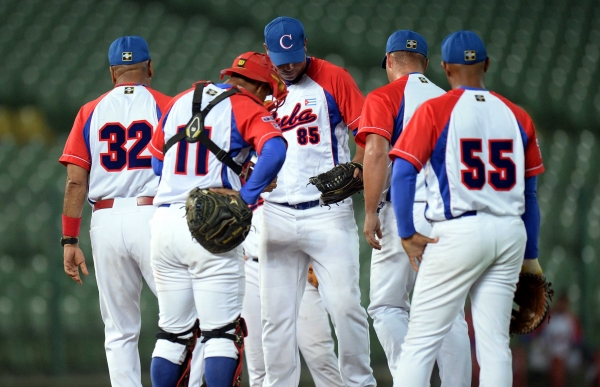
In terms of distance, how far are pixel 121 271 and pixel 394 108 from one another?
5.13 feet

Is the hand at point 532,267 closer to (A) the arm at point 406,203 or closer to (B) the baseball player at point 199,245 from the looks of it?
(A) the arm at point 406,203

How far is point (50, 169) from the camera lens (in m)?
7.29

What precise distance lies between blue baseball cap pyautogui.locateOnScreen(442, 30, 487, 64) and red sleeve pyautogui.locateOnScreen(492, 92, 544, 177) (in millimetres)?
182

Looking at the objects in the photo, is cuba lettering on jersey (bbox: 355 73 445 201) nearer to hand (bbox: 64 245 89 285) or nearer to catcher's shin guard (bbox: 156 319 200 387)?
catcher's shin guard (bbox: 156 319 200 387)

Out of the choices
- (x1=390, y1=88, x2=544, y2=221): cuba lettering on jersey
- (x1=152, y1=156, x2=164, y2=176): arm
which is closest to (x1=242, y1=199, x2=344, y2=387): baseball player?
(x1=152, y1=156, x2=164, y2=176): arm

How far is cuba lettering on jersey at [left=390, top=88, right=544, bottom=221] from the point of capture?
10.5 feet

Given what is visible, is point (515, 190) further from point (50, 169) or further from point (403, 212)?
point (50, 169)

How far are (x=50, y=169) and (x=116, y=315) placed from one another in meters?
3.51

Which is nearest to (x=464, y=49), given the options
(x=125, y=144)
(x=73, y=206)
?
(x=125, y=144)

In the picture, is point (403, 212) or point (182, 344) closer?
point (403, 212)

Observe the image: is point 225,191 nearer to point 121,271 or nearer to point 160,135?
point 160,135

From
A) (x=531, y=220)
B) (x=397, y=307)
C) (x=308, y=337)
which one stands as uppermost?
(x=531, y=220)

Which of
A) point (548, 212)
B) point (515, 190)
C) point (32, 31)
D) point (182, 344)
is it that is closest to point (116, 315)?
point (182, 344)

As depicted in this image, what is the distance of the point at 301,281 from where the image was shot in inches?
160
